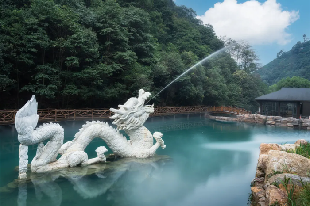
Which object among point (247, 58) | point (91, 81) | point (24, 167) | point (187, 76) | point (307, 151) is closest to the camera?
point (24, 167)

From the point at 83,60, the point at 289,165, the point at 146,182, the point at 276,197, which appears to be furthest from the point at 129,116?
the point at 83,60

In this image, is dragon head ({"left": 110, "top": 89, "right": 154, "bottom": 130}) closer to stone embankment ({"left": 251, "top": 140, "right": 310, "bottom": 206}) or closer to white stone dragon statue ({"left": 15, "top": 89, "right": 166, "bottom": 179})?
white stone dragon statue ({"left": 15, "top": 89, "right": 166, "bottom": 179})

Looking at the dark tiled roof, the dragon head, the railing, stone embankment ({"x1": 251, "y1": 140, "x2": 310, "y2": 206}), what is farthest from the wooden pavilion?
stone embankment ({"x1": 251, "y1": 140, "x2": 310, "y2": 206})

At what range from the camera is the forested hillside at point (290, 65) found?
44.6m

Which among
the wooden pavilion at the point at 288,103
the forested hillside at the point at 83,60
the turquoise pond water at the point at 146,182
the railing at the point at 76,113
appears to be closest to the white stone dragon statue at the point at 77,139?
the turquoise pond water at the point at 146,182

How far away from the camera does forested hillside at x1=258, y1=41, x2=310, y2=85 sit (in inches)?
1754

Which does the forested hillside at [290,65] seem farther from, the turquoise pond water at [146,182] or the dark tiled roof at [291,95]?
the turquoise pond water at [146,182]

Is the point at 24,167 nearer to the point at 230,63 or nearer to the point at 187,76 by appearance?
the point at 187,76

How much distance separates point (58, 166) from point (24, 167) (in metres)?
0.79

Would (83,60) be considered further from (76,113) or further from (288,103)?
(288,103)

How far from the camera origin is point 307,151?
225 inches

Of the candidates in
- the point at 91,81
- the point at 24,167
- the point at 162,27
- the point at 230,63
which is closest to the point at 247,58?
the point at 230,63

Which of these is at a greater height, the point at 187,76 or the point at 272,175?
the point at 187,76

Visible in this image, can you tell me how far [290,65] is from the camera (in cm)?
4797
